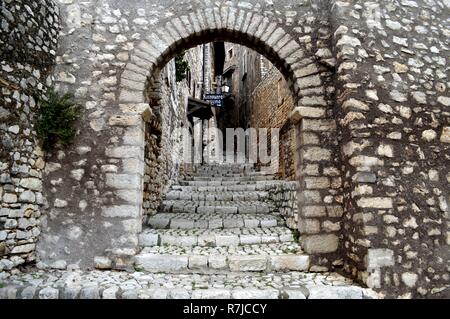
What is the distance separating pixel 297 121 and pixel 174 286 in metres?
2.47

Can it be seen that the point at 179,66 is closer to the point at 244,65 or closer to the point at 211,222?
the point at 211,222

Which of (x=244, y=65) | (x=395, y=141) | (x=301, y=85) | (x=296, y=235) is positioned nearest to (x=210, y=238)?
(x=296, y=235)

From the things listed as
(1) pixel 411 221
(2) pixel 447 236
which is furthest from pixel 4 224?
(2) pixel 447 236

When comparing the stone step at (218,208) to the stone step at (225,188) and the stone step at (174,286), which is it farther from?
the stone step at (174,286)

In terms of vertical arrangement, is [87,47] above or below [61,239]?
above

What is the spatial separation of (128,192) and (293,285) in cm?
212

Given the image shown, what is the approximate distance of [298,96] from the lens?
146 inches

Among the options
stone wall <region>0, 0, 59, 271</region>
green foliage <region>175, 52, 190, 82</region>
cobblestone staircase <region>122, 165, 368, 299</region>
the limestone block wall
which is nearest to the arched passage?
the limestone block wall

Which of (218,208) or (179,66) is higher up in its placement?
(179,66)

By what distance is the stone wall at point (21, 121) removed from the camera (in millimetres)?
2936

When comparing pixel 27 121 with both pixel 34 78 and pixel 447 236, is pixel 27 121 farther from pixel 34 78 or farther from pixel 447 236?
pixel 447 236

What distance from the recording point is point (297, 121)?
3.79 metres

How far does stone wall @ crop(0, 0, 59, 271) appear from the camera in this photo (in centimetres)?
294
